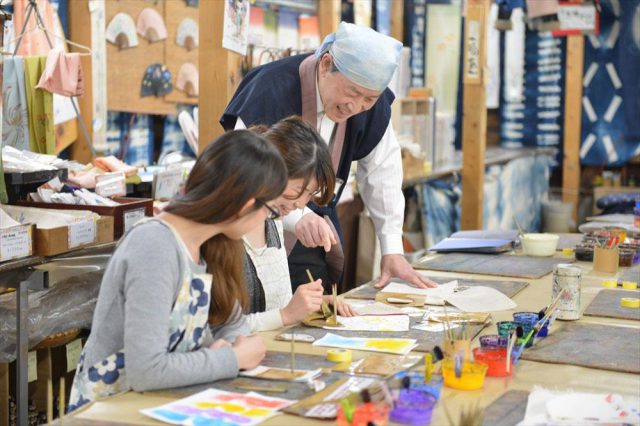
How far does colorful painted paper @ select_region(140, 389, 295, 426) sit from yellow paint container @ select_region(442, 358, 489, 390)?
0.39m

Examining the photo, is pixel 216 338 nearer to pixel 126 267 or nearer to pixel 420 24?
pixel 126 267

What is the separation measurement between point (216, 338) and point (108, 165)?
2451 mm

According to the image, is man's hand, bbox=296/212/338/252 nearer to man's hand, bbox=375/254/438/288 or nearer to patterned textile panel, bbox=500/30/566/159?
man's hand, bbox=375/254/438/288

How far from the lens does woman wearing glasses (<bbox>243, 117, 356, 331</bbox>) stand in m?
2.68

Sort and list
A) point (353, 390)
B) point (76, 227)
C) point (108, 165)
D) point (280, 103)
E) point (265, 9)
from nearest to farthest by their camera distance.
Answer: point (353, 390) < point (280, 103) < point (76, 227) < point (108, 165) < point (265, 9)

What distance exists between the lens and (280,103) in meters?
3.42

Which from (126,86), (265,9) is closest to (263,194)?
(126,86)

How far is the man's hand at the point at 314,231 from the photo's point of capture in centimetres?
306

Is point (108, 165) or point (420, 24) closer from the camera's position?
point (108, 165)

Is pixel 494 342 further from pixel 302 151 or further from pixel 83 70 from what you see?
pixel 83 70

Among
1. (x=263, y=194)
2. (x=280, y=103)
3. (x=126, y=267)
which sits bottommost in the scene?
(x=126, y=267)

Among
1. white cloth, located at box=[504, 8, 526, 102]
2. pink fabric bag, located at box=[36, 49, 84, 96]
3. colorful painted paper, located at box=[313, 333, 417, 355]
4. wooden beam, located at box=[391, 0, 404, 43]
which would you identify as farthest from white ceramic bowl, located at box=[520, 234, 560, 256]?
white cloth, located at box=[504, 8, 526, 102]

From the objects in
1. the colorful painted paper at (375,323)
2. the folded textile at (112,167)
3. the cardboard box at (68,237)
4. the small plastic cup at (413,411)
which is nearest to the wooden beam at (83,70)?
the folded textile at (112,167)

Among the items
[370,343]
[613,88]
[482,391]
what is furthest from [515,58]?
[482,391]
